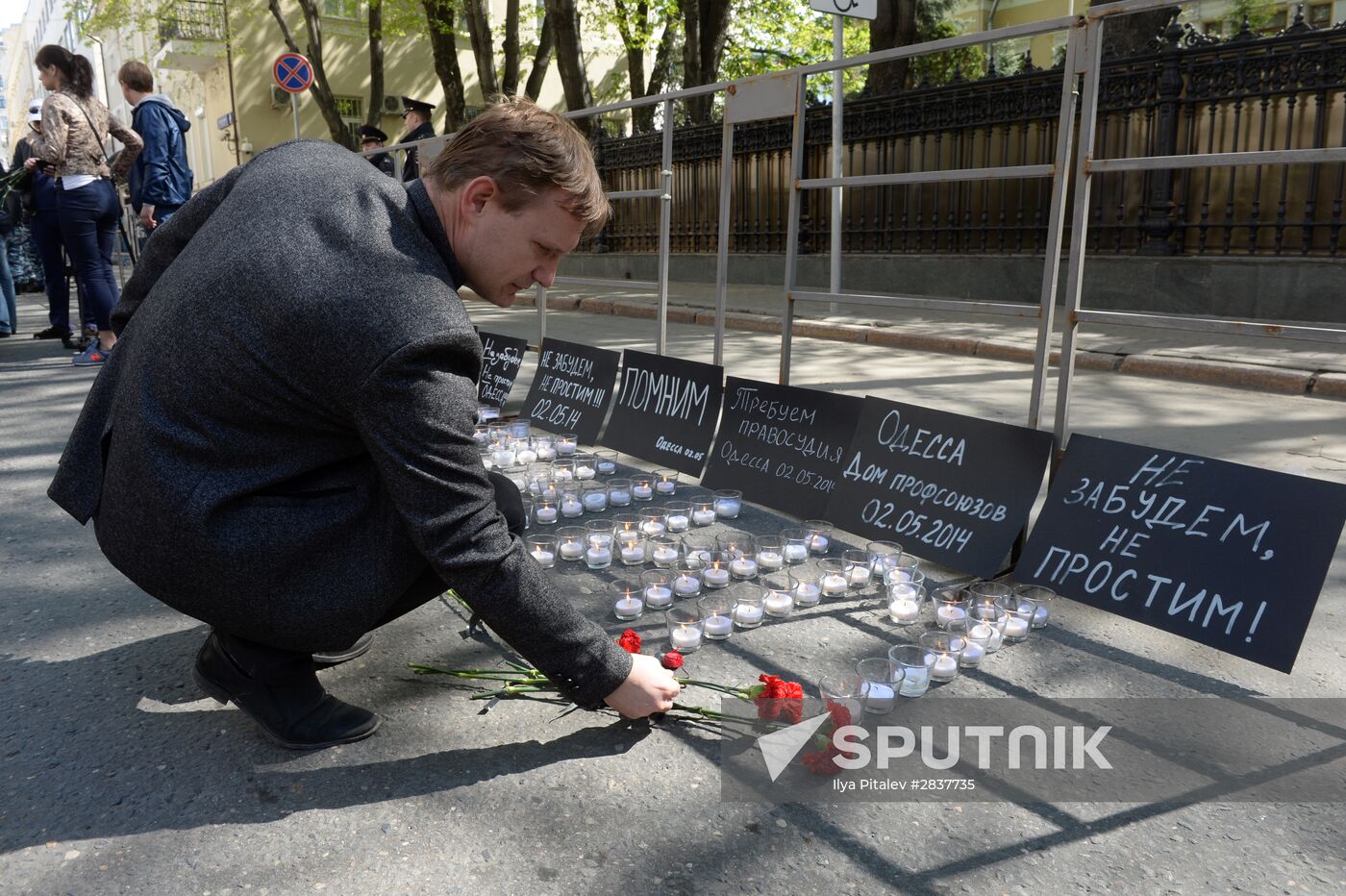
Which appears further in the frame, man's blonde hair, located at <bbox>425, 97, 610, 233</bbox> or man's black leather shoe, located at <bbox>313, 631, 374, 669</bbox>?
man's black leather shoe, located at <bbox>313, 631, 374, 669</bbox>

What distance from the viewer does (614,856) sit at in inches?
71.4

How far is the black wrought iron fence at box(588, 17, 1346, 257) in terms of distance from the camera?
8.38 meters

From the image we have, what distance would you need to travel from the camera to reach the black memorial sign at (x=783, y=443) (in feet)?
12.1

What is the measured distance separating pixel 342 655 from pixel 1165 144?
9.08 m

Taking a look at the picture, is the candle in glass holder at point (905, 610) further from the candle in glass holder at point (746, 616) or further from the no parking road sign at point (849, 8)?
the no parking road sign at point (849, 8)

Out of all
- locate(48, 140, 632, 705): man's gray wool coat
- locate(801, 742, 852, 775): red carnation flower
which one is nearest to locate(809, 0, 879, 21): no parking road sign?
locate(48, 140, 632, 705): man's gray wool coat

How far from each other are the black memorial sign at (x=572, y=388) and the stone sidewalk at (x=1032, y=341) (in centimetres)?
179

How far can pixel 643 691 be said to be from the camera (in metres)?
2.12

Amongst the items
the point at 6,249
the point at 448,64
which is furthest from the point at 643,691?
the point at 448,64

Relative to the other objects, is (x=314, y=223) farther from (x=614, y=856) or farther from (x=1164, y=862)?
(x=1164, y=862)

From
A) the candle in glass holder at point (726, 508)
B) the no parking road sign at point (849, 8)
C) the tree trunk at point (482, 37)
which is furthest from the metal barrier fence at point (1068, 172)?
the tree trunk at point (482, 37)

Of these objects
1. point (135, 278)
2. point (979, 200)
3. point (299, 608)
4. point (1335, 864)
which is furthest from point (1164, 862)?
point (979, 200)

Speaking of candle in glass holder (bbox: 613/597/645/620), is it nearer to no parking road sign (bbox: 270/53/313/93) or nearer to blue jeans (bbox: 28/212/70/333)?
blue jeans (bbox: 28/212/70/333)

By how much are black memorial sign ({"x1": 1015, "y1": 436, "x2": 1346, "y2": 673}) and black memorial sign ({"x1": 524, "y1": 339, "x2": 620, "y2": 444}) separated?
8.12 ft
